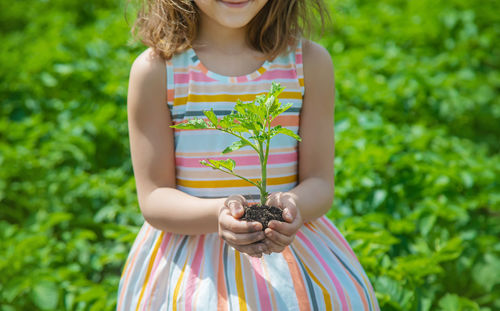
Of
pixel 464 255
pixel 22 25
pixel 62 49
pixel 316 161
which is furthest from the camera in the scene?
pixel 22 25

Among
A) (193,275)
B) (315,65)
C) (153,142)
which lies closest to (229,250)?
(193,275)

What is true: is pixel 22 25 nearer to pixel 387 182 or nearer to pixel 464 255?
pixel 387 182

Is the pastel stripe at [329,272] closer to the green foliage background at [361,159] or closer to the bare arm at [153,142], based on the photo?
the bare arm at [153,142]

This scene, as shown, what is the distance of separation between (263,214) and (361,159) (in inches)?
52.7

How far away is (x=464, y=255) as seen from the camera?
2447 millimetres

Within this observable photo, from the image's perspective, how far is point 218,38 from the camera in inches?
67.3

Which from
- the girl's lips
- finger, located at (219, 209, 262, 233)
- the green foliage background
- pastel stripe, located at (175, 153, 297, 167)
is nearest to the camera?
finger, located at (219, 209, 262, 233)

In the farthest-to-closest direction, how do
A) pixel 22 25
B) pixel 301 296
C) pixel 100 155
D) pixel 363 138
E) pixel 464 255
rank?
1. pixel 22 25
2. pixel 100 155
3. pixel 363 138
4. pixel 464 255
5. pixel 301 296

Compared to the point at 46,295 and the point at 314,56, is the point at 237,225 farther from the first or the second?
the point at 46,295

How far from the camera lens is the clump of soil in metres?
1.26

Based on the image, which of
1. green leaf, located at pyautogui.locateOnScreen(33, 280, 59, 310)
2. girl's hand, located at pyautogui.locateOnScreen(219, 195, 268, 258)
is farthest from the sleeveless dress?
green leaf, located at pyautogui.locateOnScreen(33, 280, 59, 310)

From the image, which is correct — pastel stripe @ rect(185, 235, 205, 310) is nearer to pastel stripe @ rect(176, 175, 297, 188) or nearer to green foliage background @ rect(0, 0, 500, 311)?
pastel stripe @ rect(176, 175, 297, 188)

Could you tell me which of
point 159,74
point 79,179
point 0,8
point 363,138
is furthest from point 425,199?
point 0,8

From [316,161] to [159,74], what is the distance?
1.81ft
